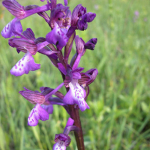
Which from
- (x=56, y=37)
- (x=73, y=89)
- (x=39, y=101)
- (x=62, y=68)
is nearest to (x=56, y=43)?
(x=56, y=37)

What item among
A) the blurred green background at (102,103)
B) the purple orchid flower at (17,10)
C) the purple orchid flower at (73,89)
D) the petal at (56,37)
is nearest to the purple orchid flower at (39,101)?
the purple orchid flower at (73,89)

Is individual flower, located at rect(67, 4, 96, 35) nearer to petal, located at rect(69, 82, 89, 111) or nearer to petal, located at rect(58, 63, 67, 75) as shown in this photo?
petal, located at rect(58, 63, 67, 75)

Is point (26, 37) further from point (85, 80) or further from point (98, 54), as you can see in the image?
point (98, 54)

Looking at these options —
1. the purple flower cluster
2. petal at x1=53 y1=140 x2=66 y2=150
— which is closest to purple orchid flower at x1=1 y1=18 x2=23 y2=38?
the purple flower cluster

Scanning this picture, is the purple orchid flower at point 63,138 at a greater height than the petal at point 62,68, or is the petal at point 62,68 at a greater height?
the petal at point 62,68

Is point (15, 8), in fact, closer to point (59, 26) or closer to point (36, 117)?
point (59, 26)

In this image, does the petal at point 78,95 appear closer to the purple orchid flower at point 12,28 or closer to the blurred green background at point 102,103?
the purple orchid flower at point 12,28
